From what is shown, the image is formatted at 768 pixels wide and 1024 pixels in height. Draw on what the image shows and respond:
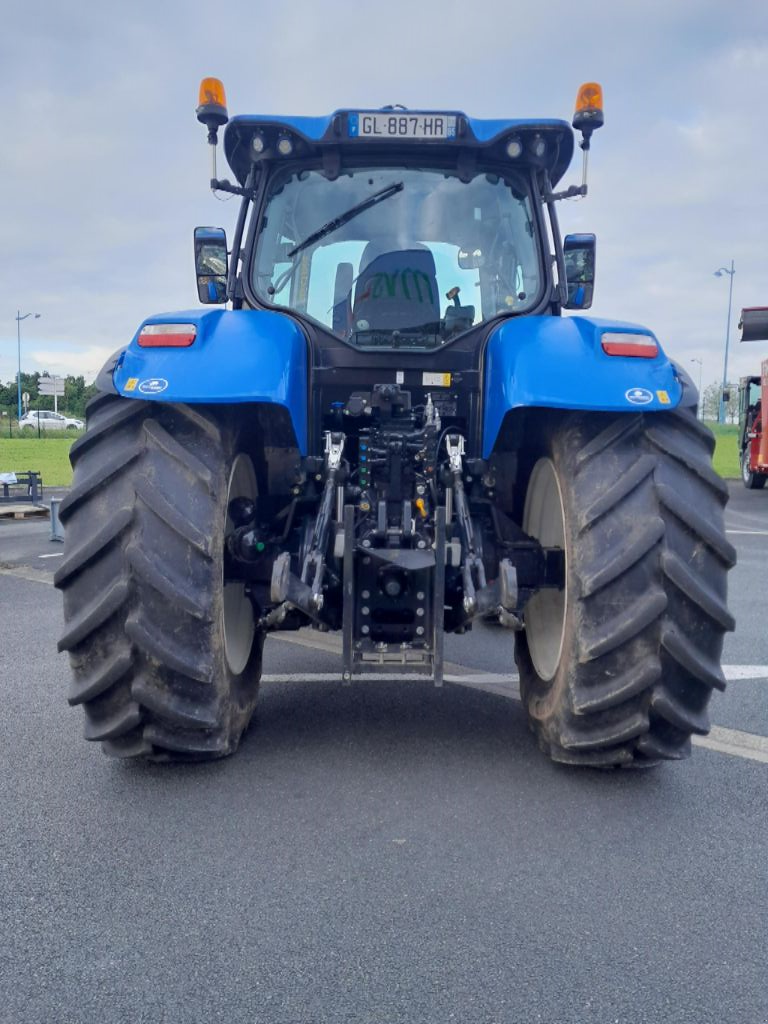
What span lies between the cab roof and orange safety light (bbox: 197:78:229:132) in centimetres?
10

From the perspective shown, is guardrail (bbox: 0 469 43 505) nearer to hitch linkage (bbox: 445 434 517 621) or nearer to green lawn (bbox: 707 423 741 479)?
green lawn (bbox: 707 423 741 479)

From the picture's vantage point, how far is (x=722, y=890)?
2486mm

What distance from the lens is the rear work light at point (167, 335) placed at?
10.1 ft

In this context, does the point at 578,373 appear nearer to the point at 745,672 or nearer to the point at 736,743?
the point at 736,743

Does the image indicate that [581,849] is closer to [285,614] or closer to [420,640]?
[420,640]

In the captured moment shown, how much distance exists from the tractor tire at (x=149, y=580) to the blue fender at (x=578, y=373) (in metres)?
1.10

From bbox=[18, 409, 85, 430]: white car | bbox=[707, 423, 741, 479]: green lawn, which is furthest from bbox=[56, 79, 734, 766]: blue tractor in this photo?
bbox=[18, 409, 85, 430]: white car

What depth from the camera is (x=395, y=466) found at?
11.1ft

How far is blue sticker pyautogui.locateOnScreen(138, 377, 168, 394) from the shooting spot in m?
2.97

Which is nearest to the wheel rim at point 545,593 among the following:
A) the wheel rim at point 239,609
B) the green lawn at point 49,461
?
the wheel rim at point 239,609

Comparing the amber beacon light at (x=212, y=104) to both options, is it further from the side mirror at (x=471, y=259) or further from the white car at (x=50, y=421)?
the white car at (x=50, y=421)

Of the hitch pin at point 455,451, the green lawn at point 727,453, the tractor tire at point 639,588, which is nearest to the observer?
the tractor tire at point 639,588

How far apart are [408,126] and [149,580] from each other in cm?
226

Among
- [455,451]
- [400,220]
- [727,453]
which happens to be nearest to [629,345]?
[455,451]
